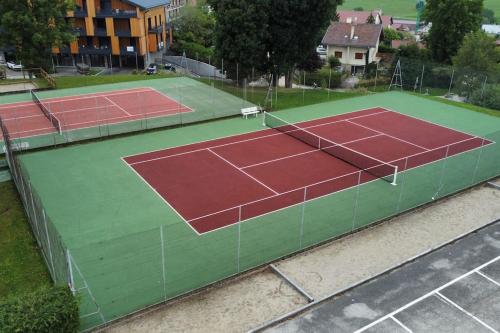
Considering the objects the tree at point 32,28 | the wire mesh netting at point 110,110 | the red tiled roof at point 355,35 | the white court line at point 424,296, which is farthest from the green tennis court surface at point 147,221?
the red tiled roof at point 355,35

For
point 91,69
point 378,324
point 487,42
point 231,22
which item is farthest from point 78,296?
point 91,69

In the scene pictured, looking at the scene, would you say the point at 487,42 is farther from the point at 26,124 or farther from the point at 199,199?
the point at 26,124

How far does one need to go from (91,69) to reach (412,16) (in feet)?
419

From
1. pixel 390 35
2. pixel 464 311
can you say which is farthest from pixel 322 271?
pixel 390 35

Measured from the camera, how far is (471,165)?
20625 millimetres

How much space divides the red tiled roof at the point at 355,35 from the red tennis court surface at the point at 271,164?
28.8m

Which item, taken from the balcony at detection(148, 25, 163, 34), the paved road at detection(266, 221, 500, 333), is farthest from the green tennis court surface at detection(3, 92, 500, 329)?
the balcony at detection(148, 25, 163, 34)

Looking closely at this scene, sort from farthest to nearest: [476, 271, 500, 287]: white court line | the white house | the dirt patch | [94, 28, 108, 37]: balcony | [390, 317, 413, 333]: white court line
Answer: the white house → [94, 28, 108, 37]: balcony → the dirt patch → [476, 271, 500, 287]: white court line → [390, 317, 413, 333]: white court line

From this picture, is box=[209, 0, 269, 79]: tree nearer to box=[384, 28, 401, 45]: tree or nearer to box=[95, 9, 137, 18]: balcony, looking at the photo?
box=[95, 9, 137, 18]: balcony

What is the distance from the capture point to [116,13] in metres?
52.2

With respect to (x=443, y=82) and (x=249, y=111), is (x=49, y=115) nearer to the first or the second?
(x=249, y=111)

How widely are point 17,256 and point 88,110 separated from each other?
17.2 metres

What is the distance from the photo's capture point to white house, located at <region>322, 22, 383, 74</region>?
56947 mm

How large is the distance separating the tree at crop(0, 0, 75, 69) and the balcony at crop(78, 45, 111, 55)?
40.1 feet
